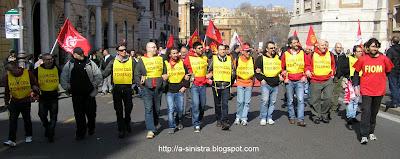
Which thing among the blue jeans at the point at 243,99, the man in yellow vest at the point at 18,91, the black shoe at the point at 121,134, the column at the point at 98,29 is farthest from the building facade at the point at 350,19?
the man in yellow vest at the point at 18,91

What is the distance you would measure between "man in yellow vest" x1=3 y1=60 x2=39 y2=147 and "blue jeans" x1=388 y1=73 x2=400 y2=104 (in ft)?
28.6

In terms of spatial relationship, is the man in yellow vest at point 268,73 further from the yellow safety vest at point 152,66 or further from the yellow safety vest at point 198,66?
the yellow safety vest at point 152,66

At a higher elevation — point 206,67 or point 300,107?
point 206,67

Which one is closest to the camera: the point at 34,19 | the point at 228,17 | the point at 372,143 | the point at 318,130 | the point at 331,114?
the point at 372,143

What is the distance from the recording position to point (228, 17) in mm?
155000

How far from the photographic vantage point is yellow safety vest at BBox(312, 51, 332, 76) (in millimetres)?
10328

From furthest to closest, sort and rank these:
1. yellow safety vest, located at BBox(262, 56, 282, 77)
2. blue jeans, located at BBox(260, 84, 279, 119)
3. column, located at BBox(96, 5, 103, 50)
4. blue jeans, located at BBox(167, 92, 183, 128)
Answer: column, located at BBox(96, 5, 103, 50) < blue jeans, located at BBox(260, 84, 279, 119) < yellow safety vest, located at BBox(262, 56, 282, 77) < blue jeans, located at BBox(167, 92, 183, 128)

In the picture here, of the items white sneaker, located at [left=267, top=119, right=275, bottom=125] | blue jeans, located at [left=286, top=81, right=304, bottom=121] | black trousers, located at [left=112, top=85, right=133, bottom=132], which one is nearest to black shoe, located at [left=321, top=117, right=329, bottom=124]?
blue jeans, located at [left=286, top=81, right=304, bottom=121]

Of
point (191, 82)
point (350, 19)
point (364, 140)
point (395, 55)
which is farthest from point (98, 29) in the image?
point (364, 140)

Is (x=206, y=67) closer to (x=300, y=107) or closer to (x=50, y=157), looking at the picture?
(x=300, y=107)

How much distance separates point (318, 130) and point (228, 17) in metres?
147

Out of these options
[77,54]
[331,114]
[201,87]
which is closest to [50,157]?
[77,54]

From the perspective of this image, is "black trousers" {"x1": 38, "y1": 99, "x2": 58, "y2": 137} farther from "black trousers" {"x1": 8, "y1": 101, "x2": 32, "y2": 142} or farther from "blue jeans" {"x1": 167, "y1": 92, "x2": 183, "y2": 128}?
"blue jeans" {"x1": 167, "y1": 92, "x2": 183, "y2": 128}

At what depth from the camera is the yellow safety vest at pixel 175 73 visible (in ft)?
30.7
